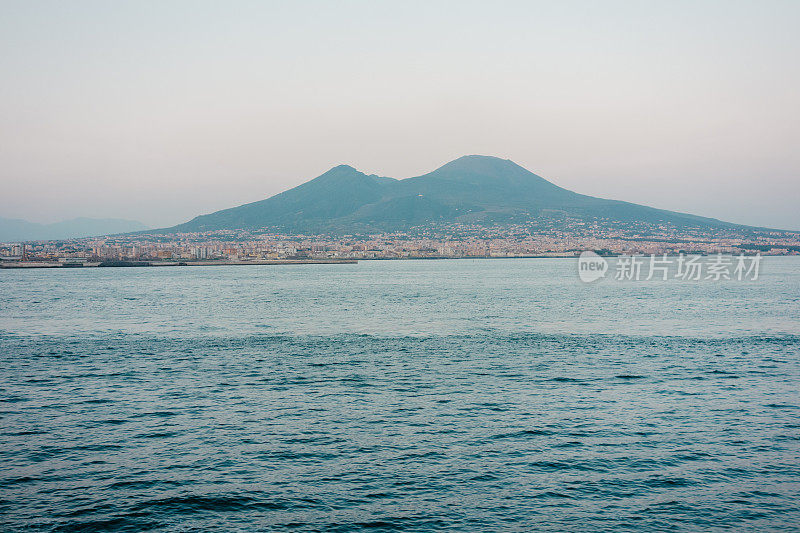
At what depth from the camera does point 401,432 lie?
57.8 feet

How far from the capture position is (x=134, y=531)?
11477 millimetres

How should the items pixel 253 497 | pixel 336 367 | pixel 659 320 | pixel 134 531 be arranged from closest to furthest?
pixel 134 531, pixel 253 497, pixel 336 367, pixel 659 320

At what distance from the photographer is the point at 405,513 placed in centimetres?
1222

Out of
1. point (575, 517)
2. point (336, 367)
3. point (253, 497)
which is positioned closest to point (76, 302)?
point (336, 367)

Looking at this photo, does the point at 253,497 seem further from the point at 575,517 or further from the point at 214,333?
the point at 214,333

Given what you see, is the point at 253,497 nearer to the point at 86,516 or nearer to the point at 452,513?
the point at 86,516

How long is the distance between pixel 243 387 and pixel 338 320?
2428 centimetres

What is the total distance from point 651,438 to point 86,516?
13878 mm

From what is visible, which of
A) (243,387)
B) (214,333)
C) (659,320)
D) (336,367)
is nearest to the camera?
(243,387)

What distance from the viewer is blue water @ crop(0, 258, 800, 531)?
488 inches

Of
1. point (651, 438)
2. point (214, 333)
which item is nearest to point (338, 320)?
point (214, 333)

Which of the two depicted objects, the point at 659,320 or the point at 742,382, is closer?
the point at 742,382

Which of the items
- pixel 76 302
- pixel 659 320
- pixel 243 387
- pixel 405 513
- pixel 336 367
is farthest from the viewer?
pixel 76 302

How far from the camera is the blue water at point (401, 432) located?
12383 millimetres
